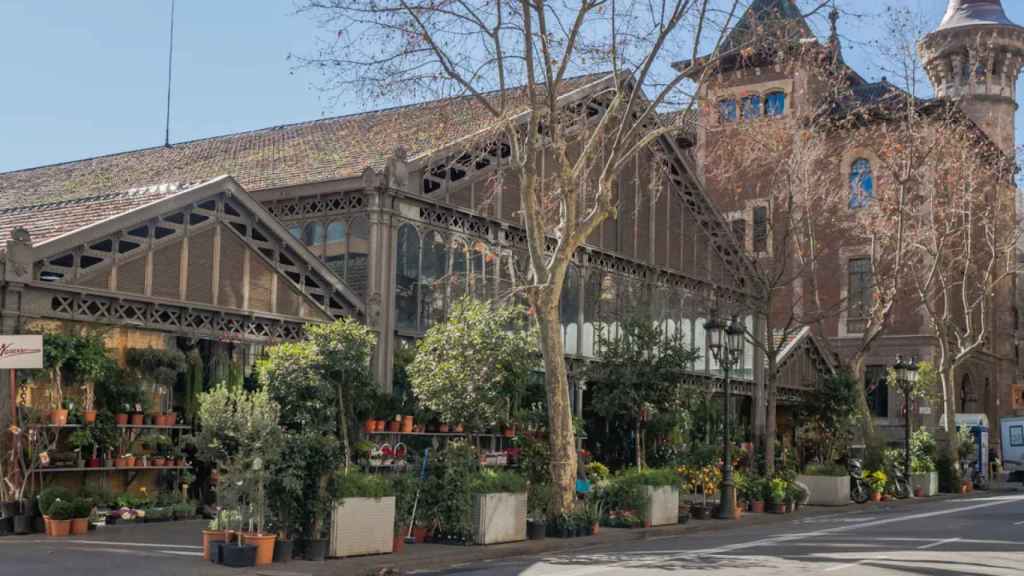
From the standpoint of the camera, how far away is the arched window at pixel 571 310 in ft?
99.8

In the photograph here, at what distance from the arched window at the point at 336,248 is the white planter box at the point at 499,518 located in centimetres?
758

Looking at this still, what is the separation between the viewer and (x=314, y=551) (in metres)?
15.9

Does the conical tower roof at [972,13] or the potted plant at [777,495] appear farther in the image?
the conical tower roof at [972,13]

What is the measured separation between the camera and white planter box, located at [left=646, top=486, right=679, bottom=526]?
2317cm

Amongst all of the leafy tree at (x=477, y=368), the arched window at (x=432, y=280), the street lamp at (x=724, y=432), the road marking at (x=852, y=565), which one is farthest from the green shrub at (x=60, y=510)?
the street lamp at (x=724, y=432)

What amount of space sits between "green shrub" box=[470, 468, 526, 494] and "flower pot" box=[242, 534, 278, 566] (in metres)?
4.19

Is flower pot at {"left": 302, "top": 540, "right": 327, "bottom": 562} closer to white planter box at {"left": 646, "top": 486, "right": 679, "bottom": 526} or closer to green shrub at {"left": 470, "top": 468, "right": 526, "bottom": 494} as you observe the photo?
green shrub at {"left": 470, "top": 468, "right": 526, "bottom": 494}

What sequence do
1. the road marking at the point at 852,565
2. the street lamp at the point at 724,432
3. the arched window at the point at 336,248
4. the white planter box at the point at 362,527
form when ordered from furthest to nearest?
the street lamp at the point at 724,432
the arched window at the point at 336,248
the white planter box at the point at 362,527
the road marking at the point at 852,565

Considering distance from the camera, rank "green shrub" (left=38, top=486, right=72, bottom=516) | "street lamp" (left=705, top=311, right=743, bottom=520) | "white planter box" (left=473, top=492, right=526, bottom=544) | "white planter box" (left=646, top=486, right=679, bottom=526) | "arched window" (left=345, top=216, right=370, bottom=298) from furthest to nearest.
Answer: "street lamp" (left=705, top=311, right=743, bottom=520) → "arched window" (left=345, top=216, right=370, bottom=298) → "white planter box" (left=646, top=486, right=679, bottom=526) → "white planter box" (left=473, top=492, right=526, bottom=544) → "green shrub" (left=38, top=486, right=72, bottom=516)

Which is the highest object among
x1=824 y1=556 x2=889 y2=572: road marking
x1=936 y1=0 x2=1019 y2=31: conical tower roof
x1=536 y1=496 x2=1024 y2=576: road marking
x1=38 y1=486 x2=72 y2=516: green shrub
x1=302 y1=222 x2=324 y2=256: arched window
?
x1=936 y1=0 x2=1019 y2=31: conical tower roof

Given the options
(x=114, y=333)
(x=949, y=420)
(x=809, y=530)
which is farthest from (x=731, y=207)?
(x=114, y=333)

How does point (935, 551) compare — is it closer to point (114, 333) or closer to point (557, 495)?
point (557, 495)

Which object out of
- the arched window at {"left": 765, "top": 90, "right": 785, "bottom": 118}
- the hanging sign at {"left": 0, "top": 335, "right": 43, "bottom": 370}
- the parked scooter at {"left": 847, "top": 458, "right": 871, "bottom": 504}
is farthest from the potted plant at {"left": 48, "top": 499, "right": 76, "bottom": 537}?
the arched window at {"left": 765, "top": 90, "right": 785, "bottom": 118}

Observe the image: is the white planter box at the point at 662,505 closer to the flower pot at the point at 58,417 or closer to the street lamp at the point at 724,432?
the street lamp at the point at 724,432
